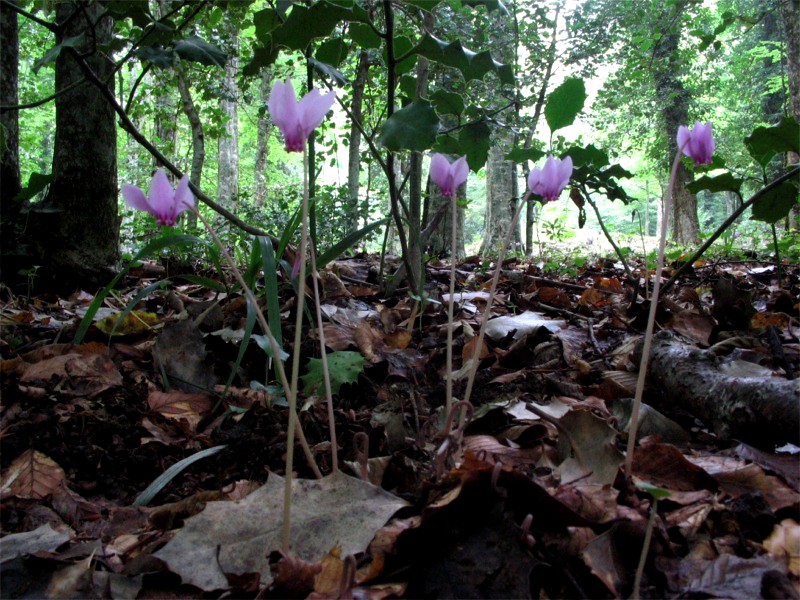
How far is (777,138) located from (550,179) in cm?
109

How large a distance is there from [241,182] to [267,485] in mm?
23910

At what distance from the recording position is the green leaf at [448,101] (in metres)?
1.79

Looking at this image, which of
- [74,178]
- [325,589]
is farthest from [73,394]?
[74,178]

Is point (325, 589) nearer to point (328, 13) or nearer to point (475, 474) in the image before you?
point (475, 474)

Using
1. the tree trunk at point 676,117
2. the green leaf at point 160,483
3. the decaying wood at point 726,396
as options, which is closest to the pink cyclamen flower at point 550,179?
the decaying wood at point 726,396

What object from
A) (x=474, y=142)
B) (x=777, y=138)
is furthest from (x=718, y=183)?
(x=474, y=142)

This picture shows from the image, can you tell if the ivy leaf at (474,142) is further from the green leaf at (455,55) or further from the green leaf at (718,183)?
the green leaf at (718,183)

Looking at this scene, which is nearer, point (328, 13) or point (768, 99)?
point (328, 13)

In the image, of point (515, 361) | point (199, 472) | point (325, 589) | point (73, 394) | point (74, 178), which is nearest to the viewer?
point (325, 589)

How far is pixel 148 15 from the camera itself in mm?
1922

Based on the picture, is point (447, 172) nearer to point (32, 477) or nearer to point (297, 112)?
point (297, 112)

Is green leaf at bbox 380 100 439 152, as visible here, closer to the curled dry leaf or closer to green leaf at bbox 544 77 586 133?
green leaf at bbox 544 77 586 133

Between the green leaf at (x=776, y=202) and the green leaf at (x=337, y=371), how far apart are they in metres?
1.47

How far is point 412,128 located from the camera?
1.38 meters
